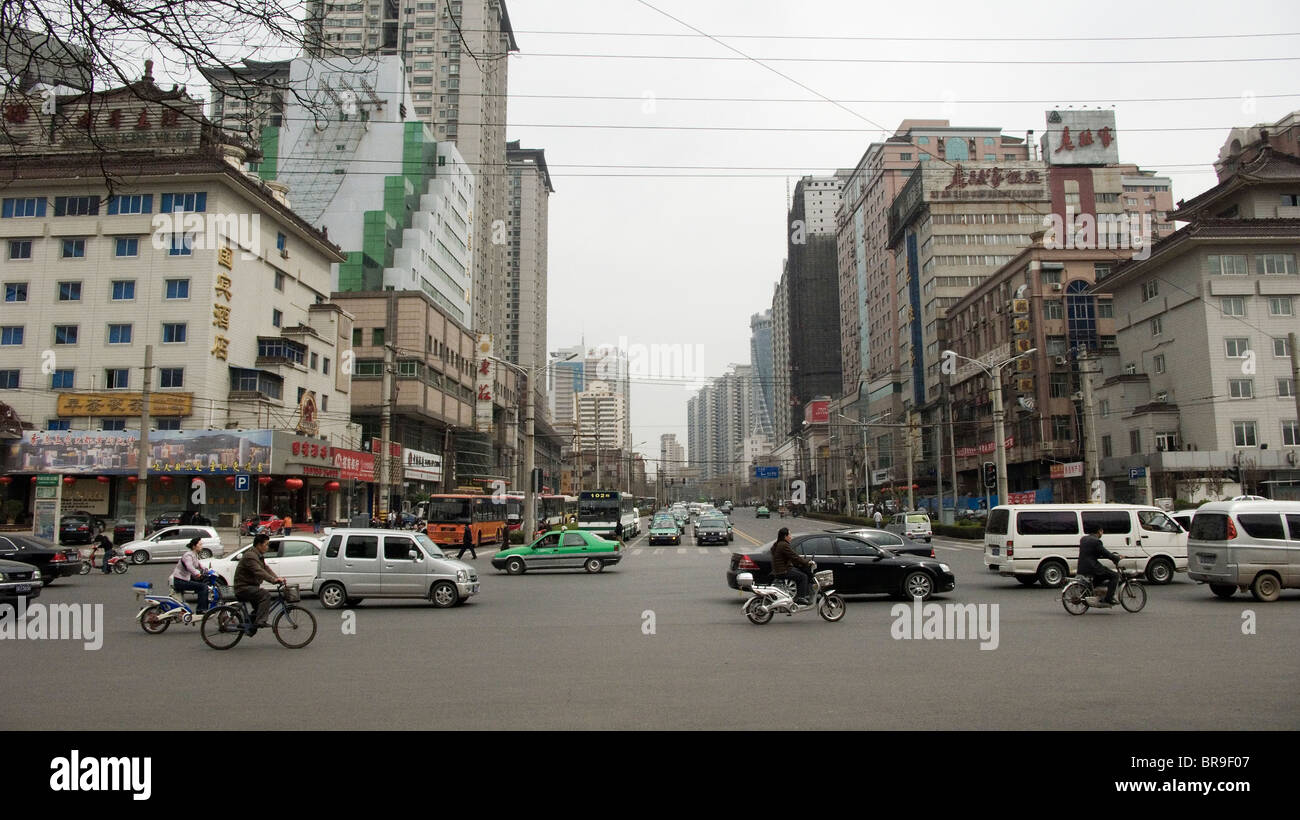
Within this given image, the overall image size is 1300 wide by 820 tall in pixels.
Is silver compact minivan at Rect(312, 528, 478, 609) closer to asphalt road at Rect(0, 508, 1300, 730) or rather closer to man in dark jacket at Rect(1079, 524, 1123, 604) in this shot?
asphalt road at Rect(0, 508, 1300, 730)

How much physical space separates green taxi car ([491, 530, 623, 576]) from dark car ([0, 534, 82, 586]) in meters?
11.7

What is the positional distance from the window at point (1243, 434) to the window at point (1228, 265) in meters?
8.92

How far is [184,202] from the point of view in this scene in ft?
165

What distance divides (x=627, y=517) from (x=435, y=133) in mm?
69957

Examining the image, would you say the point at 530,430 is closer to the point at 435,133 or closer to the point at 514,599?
the point at 514,599

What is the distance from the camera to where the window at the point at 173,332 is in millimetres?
49250

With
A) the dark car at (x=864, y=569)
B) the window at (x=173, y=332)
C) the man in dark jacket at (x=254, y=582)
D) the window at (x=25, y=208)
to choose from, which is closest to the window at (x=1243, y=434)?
the dark car at (x=864, y=569)

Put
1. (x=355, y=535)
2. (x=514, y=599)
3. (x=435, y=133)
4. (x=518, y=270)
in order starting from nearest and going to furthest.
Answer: (x=355, y=535) < (x=514, y=599) < (x=435, y=133) < (x=518, y=270)

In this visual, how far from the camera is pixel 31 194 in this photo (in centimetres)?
5084

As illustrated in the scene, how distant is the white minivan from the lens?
19672mm

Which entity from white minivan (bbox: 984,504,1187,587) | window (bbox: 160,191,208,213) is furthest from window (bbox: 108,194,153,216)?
white minivan (bbox: 984,504,1187,587)

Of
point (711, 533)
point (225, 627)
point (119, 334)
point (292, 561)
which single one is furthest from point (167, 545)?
point (119, 334)

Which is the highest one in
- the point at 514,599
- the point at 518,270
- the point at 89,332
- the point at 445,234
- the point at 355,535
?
the point at 518,270

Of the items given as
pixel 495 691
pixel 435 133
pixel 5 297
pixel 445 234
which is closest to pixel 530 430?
pixel 495 691
